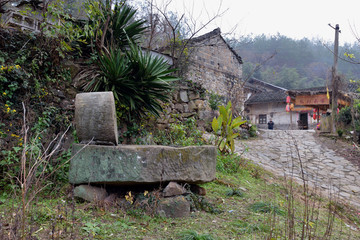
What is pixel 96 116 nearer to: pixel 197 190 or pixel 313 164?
pixel 197 190

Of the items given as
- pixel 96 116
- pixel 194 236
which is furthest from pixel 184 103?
pixel 194 236

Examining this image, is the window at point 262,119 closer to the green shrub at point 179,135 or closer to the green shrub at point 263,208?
the green shrub at point 179,135

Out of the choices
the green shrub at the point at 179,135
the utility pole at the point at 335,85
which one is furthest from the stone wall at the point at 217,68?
the green shrub at the point at 179,135

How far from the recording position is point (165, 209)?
3256 mm

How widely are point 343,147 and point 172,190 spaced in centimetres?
995

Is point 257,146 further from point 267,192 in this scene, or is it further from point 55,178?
point 55,178

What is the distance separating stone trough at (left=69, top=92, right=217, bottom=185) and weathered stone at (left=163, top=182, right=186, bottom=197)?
0.24ft

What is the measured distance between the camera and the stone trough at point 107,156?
3.30 metres

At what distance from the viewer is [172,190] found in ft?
11.2

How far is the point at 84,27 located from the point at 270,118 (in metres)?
21.8

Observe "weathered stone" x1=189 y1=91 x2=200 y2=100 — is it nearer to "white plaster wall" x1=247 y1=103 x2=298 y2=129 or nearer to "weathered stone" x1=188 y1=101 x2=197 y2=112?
"weathered stone" x1=188 y1=101 x2=197 y2=112

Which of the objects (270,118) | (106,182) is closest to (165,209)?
(106,182)

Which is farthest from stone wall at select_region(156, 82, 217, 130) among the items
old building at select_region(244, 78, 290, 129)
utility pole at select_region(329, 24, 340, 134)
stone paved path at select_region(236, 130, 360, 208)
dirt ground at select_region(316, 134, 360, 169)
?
old building at select_region(244, 78, 290, 129)

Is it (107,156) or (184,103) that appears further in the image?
(184,103)
